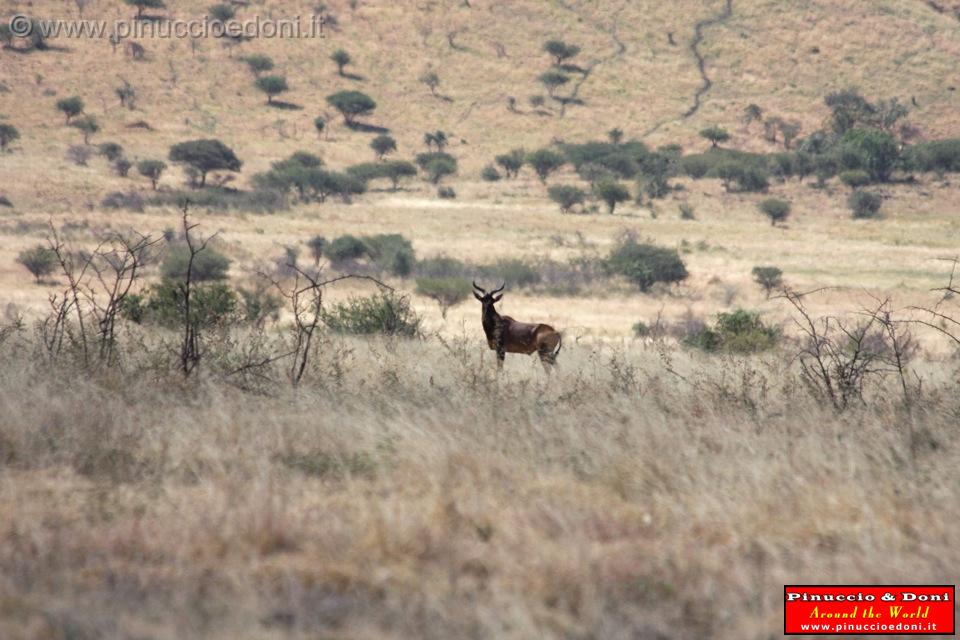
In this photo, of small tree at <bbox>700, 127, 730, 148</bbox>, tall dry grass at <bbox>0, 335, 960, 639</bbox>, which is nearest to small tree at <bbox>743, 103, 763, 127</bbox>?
small tree at <bbox>700, 127, 730, 148</bbox>

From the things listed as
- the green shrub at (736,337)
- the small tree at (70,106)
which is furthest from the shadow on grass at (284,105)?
the green shrub at (736,337)

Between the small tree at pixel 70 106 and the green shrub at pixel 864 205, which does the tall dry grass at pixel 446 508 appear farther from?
the small tree at pixel 70 106

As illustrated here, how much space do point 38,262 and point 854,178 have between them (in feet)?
144

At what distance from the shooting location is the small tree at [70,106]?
5950 cm

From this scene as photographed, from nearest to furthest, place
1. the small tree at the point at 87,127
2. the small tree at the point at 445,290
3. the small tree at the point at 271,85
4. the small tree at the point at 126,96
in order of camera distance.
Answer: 1. the small tree at the point at 445,290
2. the small tree at the point at 87,127
3. the small tree at the point at 126,96
4. the small tree at the point at 271,85

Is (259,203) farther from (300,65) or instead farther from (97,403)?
(97,403)

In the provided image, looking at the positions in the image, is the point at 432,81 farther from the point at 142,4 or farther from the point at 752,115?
the point at 752,115

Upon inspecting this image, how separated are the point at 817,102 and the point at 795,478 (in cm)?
7548

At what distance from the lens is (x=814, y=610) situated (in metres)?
3.76

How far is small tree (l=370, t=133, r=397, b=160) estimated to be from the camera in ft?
202

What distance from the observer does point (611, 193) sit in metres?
48.8

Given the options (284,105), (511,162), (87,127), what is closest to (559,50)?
(511,162)

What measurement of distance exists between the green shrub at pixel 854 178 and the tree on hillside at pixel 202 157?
3444 cm

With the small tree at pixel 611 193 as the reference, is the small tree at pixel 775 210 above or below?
below
